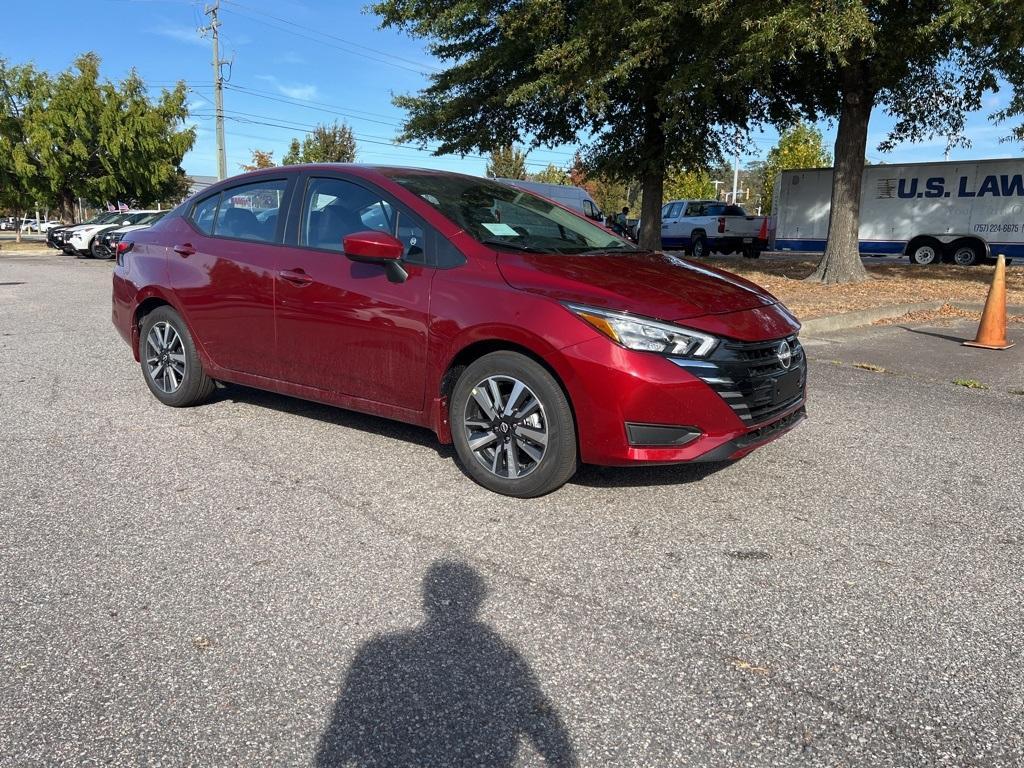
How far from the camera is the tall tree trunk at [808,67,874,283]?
50.3 feet

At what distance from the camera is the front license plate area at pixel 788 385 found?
4.03 meters

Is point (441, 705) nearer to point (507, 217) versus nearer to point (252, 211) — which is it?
point (507, 217)

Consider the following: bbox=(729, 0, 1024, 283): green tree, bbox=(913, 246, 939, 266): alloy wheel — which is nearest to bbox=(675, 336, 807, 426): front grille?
bbox=(729, 0, 1024, 283): green tree

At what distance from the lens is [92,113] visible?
1375 inches

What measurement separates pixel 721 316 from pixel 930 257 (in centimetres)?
2172

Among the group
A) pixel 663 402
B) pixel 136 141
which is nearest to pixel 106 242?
pixel 136 141

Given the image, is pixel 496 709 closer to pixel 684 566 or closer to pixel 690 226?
pixel 684 566

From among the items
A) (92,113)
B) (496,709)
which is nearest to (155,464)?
(496,709)

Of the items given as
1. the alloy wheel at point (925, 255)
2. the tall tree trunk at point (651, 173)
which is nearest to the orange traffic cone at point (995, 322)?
the tall tree trunk at point (651, 173)

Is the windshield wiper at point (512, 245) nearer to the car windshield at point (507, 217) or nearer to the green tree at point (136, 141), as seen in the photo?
the car windshield at point (507, 217)

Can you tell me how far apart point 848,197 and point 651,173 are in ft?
19.0

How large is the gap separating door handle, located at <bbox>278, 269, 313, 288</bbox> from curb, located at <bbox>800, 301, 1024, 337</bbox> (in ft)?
21.5

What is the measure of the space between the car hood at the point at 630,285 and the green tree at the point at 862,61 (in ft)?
27.3

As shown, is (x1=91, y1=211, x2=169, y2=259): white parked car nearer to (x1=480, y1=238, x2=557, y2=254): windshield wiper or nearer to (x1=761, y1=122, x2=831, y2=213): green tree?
(x1=480, y1=238, x2=557, y2=254): windshield wiper
